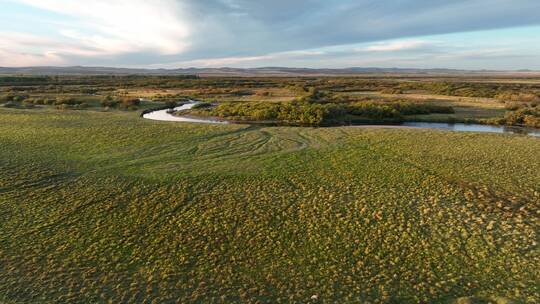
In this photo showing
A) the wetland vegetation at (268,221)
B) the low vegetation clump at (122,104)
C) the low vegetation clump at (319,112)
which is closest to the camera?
the wetland vegetation at (268,221)

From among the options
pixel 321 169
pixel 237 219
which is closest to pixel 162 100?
pixel 321 169

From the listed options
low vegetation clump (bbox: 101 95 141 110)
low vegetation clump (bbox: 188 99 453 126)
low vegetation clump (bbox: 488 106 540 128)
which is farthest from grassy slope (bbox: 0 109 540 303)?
low vegetation clump (bbox: 101 95 141 110)

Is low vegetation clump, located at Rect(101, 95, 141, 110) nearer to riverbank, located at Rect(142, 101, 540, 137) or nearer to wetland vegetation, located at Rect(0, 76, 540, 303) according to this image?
riverbank, located at Rect(142, 101, 540, 137)

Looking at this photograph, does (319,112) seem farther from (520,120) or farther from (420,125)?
(520,120)

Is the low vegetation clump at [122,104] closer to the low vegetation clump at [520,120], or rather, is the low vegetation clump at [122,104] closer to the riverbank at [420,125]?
the riverbank at [420,125]

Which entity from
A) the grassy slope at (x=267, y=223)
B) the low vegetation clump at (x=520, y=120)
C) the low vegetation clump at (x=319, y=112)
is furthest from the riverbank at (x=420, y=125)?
the grassy slope at (x=267, y=223)

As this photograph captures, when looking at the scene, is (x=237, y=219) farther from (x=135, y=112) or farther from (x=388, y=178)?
(x=135, y=112)

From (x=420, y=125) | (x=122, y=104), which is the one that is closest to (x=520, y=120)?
(x=420, y=125)

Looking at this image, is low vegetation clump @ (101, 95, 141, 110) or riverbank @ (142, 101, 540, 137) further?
low vegetation clump @ (101, 95, 141, 110)
